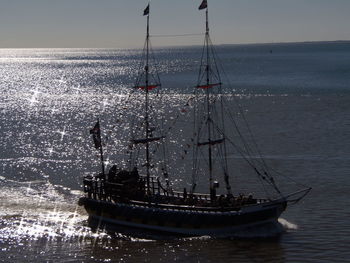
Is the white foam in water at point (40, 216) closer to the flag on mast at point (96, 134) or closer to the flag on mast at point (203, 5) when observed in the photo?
the flag on mast at point (96, 134)

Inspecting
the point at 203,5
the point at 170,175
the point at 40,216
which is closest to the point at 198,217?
the point at 40,216

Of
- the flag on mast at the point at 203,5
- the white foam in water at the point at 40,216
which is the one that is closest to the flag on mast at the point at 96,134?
the white foam in water at the point at 40,216

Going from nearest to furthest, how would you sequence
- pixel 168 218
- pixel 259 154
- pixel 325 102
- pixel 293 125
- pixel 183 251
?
pixel 183 251 → pixel 168 218 → pixel 259 154 → pixel 293 125 → pixel 325 102

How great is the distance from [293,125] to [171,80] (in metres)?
86.6

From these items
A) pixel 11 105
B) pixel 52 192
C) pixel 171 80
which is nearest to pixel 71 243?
pixel 52 192

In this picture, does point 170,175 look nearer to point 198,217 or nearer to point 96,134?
point 96,134

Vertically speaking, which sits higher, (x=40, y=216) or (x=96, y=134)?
(x=96, y=134)

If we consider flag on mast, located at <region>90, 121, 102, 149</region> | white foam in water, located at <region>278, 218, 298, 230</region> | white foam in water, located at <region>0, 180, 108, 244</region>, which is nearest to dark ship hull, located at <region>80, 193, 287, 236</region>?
white foam in water, located at <region>278, 218, 298, 230</region>

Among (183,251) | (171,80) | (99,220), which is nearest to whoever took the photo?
(183,251)

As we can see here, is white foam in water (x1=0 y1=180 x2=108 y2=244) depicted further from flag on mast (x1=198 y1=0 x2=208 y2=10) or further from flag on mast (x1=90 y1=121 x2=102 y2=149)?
flag on mast (x1=198 y1=0 x2=208 y2=10)

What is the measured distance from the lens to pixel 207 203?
38.4 metres

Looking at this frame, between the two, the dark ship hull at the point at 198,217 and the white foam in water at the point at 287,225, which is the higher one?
the dark ship hull at the point at 198,217

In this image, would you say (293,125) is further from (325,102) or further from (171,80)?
(171,80)

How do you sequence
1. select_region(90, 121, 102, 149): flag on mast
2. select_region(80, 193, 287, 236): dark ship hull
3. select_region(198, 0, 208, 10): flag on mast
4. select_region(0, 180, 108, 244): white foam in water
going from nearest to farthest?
select_region(80, 193, 287, 236): dark ship hull, select_region(0, 180, 108, 244): white foam in water, select_region(198, 0, 208, 10): flag on mast, select_region(90, 121, 102, 149): flag on mast
